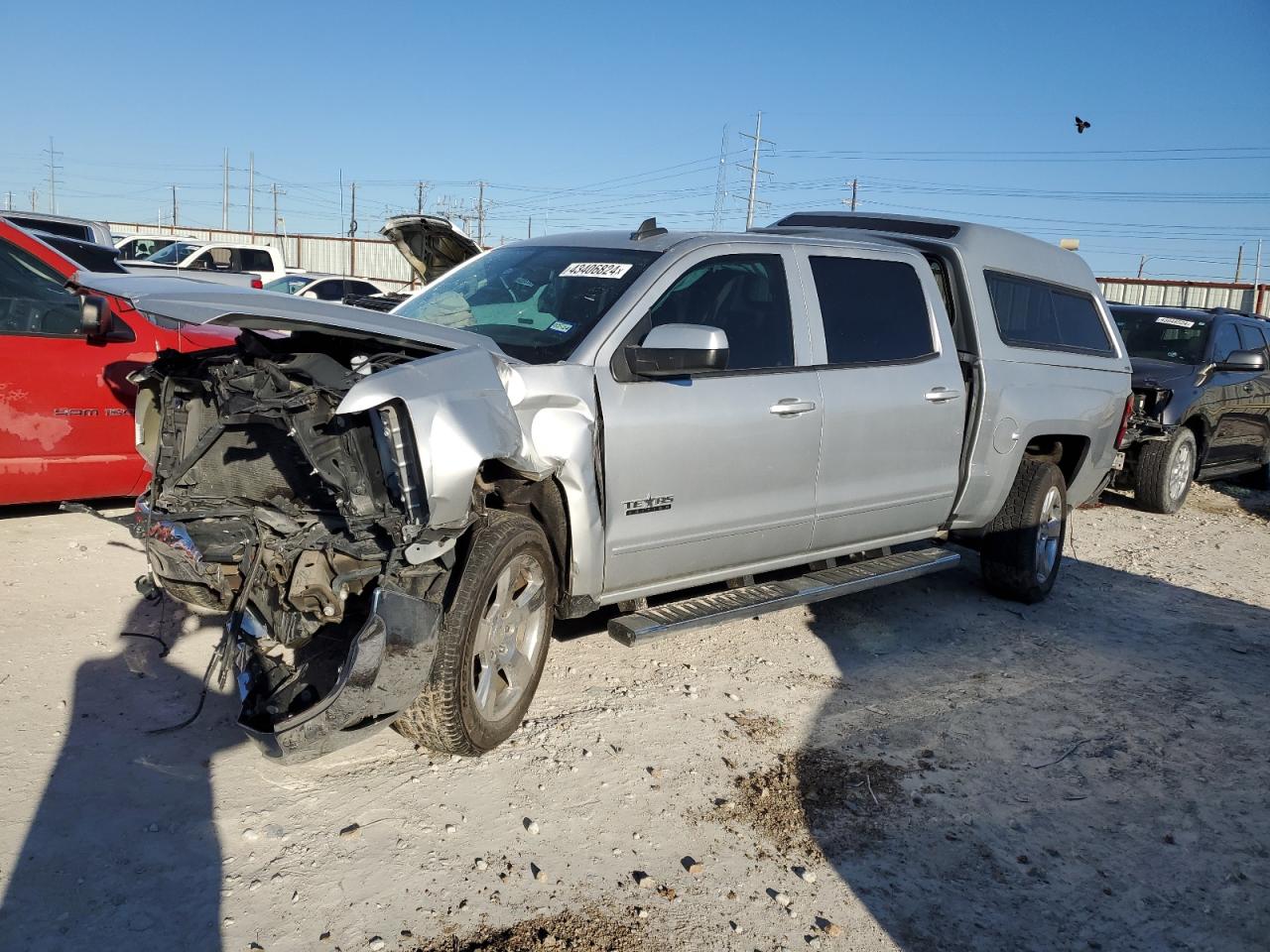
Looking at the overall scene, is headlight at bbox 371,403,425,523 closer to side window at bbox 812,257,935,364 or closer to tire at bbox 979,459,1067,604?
side window at bbox 812,257,935,364

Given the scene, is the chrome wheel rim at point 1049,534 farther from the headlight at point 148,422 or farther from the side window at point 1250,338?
the side window at point 1250,338

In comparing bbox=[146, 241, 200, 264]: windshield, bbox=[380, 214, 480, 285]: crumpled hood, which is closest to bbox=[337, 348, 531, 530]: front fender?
bbox=[380, 214, 480, 285]: crumpled hood

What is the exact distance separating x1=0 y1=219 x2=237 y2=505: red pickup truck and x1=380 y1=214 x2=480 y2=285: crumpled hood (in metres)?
1.20

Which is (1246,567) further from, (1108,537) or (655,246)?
(655,246)

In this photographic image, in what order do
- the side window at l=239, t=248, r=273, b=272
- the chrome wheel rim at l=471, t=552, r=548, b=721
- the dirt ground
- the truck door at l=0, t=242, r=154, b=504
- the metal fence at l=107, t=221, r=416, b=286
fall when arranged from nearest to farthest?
the dirt ground, the chrome wheel rim at l=471, t=552, r=548, b=721, the truck door at l=0, t=242, r=154, b=504, the side window at l=239, t=248, r=273, b=272, the metal fence at l=107, t=221, r=416, b=286

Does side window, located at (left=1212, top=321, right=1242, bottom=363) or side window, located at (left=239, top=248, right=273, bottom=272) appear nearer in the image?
side window, located at (left=1212, top=321, right=1242, bottom=363)


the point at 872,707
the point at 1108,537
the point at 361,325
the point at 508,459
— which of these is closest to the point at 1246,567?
the point at 1108,537

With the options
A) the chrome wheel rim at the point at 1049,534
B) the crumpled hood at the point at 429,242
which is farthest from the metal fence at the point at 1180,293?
the crumpled hood at the point at 429,242

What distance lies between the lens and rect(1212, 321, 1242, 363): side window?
1030cm

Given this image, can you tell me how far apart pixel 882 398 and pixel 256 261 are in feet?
55.5

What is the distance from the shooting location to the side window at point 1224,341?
33.8 ft

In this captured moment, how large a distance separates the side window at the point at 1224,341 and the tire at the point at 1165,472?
3.17 feet

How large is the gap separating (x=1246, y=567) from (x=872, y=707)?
4.86 metres

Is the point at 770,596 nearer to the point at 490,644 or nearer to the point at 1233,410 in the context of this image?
the point at 490,644
